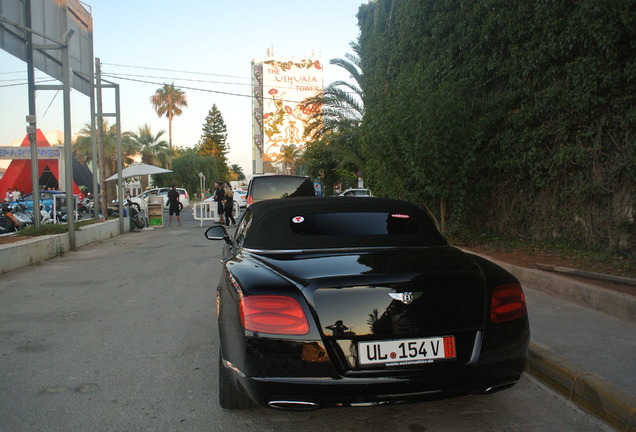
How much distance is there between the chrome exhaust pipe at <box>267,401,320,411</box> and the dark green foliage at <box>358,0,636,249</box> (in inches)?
263

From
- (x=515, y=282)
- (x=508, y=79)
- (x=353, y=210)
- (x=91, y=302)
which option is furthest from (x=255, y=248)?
(x=508, y=79)

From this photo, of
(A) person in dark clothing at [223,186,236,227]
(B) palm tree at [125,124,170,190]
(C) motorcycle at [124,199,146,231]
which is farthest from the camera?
(B) palm tree at [125,124,170,190]

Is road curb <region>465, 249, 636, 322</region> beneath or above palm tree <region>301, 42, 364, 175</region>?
beneath

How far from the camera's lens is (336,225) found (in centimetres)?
398

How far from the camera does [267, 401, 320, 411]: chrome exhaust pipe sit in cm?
264

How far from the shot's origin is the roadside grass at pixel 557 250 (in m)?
7.36

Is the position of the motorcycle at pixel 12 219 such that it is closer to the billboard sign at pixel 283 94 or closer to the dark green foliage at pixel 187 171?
the dark green foliage at pixel 187 171

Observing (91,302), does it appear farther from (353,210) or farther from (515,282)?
(515,282)

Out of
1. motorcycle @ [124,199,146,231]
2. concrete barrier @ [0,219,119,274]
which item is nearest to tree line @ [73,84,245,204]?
motorcycle @ [124,199,146,231]

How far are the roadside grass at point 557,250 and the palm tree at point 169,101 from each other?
2627 inches

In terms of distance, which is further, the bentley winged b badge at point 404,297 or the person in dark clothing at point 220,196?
the person in dark clothing at point 220,196

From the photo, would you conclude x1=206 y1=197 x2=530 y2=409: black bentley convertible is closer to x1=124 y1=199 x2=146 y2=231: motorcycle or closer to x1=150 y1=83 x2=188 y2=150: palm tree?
x1=124 y1=199 x2=146 y2=231: motorcycle

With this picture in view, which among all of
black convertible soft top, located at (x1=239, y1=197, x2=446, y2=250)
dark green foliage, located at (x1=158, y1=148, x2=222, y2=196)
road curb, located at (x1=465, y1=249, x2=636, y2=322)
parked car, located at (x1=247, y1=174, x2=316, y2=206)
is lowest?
road curb, located at (x1=465, y1=249, x2=636, y2=322)

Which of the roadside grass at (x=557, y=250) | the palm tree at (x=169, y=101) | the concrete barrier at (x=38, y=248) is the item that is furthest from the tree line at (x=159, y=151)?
the roadside grass at (x=557, y=250)
